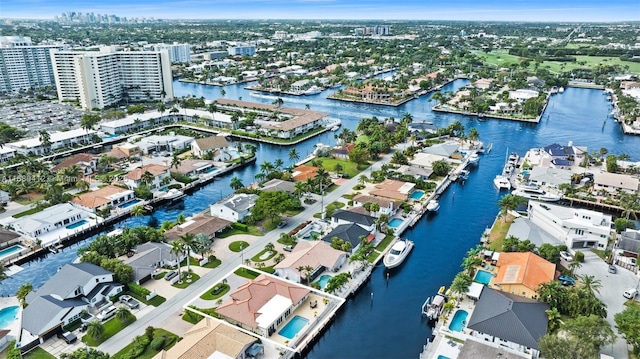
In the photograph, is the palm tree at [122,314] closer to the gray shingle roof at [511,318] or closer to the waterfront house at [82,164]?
the gray shingle roof at [511,318]

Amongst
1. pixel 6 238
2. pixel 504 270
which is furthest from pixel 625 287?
pixel 6 238

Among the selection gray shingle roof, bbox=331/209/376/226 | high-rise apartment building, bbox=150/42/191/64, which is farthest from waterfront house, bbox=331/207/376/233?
high-rise apartment building, bbox=150/42/191/64

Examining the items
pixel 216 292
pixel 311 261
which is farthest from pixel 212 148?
pixel 216 292

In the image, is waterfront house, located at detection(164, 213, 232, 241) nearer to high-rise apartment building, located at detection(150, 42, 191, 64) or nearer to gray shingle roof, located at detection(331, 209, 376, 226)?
gray shingle roof, located at detection(331, 209, 376, 226)

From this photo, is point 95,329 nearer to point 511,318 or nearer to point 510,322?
point 510,322

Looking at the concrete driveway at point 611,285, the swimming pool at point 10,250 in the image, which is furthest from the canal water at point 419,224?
the concrete driveway at point 611,285

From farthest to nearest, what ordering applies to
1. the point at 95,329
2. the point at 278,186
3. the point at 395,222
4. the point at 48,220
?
the point at 278,186 → the point at 395,222 → the point at 48,220 → the point at 95,329
